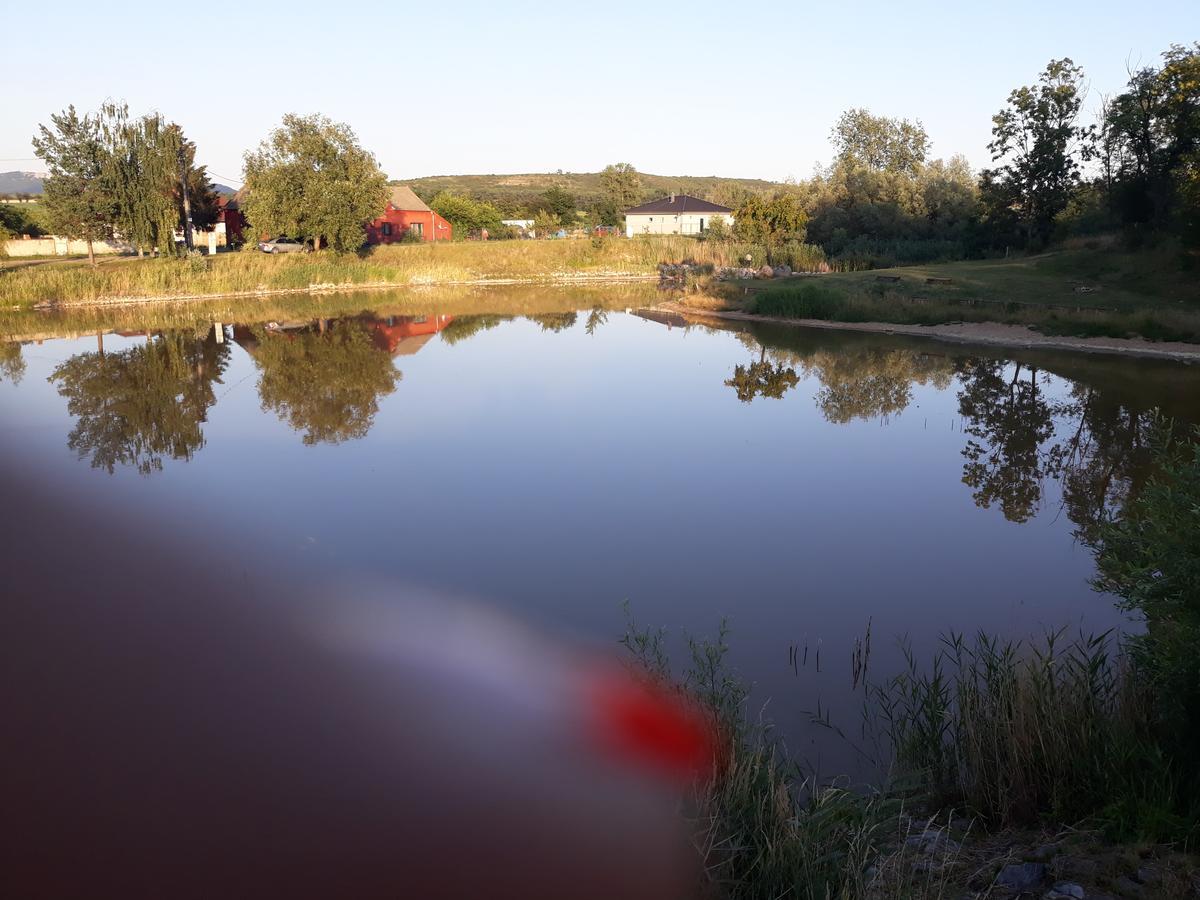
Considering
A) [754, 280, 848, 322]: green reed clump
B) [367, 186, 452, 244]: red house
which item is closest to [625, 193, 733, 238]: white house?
[367, 186, 452, 244]: red house

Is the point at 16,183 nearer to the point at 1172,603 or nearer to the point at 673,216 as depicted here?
the point at 673,216

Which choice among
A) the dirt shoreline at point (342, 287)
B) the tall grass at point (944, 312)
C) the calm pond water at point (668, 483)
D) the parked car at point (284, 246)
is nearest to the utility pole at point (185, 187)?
the parked car at point (284, 246)

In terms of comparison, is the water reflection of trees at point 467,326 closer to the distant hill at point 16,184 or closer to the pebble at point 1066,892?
the pebble at point 1066,892

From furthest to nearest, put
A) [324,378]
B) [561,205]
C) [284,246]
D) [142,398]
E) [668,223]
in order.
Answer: [561,205], [668,223], [284,246], [324,378], [142,398]

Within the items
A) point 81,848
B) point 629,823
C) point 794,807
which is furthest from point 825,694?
point 81,848

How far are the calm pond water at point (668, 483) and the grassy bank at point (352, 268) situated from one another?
48.1ft

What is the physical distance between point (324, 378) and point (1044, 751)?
15.4m

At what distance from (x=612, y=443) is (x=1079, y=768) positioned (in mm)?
8514

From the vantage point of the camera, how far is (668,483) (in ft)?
35.3

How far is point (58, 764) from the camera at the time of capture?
5.12 metres

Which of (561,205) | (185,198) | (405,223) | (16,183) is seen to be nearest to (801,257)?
(185,198)

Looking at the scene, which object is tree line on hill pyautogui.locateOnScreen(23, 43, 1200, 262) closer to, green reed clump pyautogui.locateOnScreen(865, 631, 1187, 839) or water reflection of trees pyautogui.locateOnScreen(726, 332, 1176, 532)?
water reflection of trees pyautogui.locateOnScreen(726, 332, 1176, 532)

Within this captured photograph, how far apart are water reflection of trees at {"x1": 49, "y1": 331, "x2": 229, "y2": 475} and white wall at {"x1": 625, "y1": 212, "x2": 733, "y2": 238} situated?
47690 millimetres

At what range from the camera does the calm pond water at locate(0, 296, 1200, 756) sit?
24.0 feet
